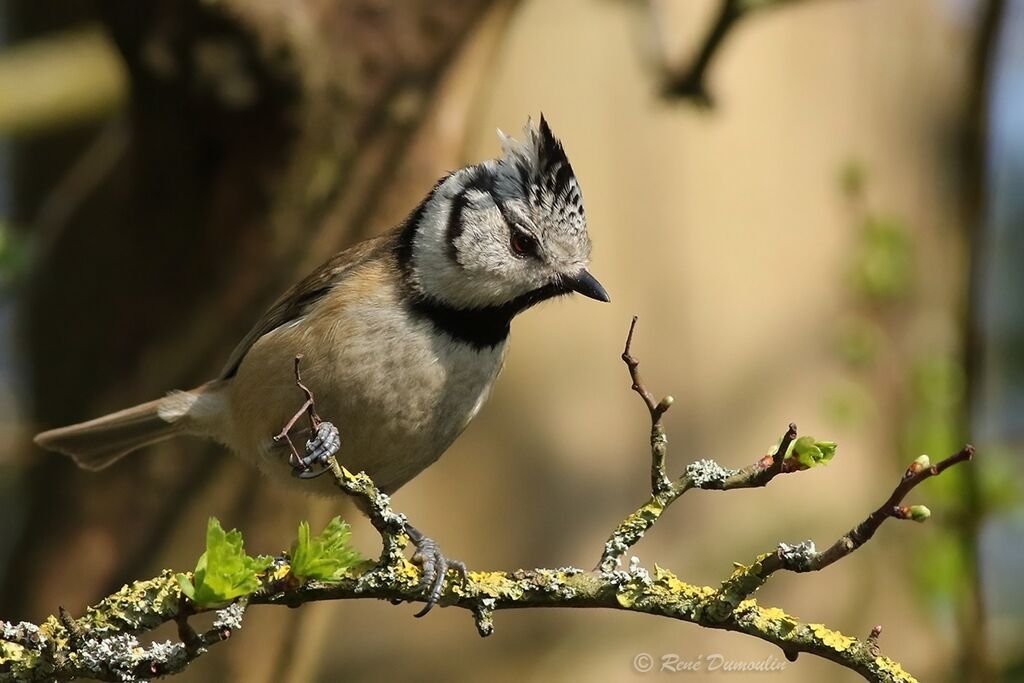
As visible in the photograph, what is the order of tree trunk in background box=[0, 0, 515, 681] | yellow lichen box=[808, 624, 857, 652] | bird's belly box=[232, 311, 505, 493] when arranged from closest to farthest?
yellow lichen box=[808, 624, 857, 652] < bird's belly box=[232, 311, 505, 493] < tree trunk in background box=[0, 0, 515, 681]

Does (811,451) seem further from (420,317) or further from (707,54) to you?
(707,54)

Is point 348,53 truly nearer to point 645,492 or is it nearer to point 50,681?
point 645,492

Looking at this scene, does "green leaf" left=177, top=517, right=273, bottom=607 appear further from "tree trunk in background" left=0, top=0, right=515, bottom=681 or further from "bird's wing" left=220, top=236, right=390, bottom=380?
"tree trunk in background" left=0, top=0, right=515, bottom=681

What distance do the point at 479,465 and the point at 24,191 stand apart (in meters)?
2.65

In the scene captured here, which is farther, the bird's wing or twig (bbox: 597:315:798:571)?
the bird's wing

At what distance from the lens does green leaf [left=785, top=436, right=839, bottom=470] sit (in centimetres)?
216

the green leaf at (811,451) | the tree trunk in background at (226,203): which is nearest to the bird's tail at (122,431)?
the tree trunk in background at (226,203)

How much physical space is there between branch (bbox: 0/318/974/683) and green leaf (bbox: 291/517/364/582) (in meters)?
0.05

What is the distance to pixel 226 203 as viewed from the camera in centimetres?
431

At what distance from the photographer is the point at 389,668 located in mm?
4734

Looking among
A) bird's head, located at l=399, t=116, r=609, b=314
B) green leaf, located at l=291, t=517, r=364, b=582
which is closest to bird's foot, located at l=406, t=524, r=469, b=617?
green leaf, located at l=291, t=517, r=364, b=582

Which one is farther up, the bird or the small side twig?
the bird

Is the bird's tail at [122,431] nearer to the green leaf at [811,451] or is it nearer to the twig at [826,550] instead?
the twig at [826,550]

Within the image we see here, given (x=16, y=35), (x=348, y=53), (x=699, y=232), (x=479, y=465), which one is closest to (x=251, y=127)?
(x=348, y=53)
